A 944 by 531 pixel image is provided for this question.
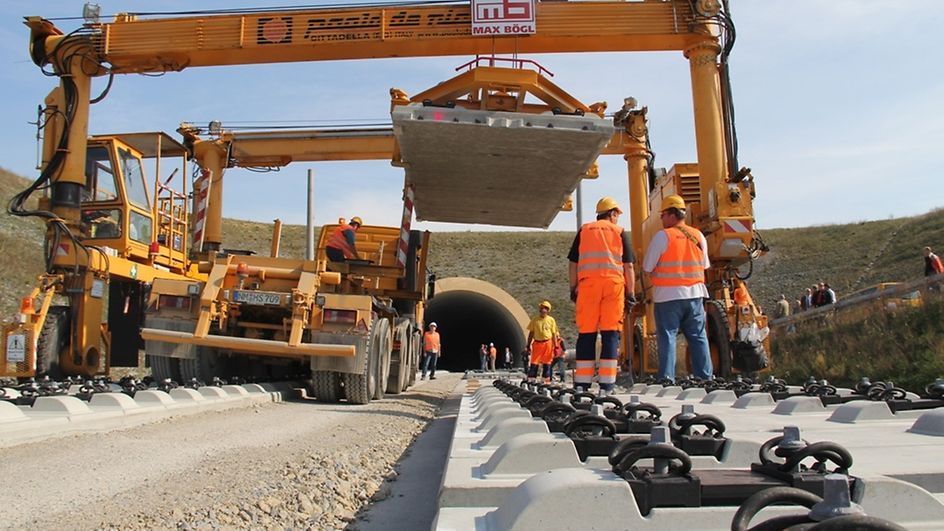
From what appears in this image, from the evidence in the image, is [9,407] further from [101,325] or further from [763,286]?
[763,286]

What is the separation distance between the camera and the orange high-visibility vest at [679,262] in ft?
22.2

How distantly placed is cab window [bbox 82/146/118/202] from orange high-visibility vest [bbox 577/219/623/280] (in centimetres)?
829

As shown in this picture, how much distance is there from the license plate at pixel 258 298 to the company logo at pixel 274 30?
207 inches

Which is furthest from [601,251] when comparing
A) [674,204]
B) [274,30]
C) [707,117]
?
[274,30]

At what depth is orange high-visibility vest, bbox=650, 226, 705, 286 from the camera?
6.78 m

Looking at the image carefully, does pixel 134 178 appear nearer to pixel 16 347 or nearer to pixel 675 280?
pixel 16 347

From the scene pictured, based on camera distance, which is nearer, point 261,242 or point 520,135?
point 520,135

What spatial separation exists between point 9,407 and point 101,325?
689cm

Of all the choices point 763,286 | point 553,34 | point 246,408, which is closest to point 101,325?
point 246,408

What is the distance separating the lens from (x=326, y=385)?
916 centimetres

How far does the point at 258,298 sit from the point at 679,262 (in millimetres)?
4858

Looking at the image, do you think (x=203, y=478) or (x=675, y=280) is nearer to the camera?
(x=203, y=478)

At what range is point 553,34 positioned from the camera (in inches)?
473

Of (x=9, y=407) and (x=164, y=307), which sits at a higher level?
(x=164, y=307)
